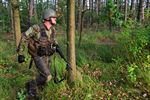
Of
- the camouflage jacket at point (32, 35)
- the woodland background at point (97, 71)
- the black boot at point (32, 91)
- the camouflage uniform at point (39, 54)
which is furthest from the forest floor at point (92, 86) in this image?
the camouflage jacket at point (32, 35)

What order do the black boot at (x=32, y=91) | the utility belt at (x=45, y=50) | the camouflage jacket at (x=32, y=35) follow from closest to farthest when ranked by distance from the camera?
the camouflage jacket at (x=32, y=35) < the utility belt at (x=45, y=50) < the black boot at (x=32, y=91)

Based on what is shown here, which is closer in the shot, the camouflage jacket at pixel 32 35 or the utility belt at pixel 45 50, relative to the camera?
the camouflage jacket at pixel 32 35

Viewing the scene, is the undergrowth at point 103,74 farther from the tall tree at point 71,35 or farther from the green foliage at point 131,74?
the tall tree at point 71,35

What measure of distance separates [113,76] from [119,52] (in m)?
1.27

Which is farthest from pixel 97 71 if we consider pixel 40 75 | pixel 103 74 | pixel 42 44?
pixel 42 44

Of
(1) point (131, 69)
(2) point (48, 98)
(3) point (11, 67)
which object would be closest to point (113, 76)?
(1) point (131, 69)

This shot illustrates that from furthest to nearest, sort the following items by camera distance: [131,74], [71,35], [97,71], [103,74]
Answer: [97,71] → [103,74] → [131,74] → [71,35]

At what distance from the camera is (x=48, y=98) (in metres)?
6.42

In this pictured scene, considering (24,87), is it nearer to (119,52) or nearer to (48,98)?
(48,98)

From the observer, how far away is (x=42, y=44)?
6289 millimetres

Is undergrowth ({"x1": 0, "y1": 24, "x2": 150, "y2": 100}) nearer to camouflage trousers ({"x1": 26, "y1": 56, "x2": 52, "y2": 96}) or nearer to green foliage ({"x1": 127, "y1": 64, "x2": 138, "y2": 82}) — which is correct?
green foliage ({"x1": 127, "y1": 64, "x2": 138, "y2": 82})

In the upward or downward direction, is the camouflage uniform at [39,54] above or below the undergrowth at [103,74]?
above

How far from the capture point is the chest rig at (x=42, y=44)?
625 cm

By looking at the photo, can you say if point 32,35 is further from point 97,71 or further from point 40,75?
point 97,71
